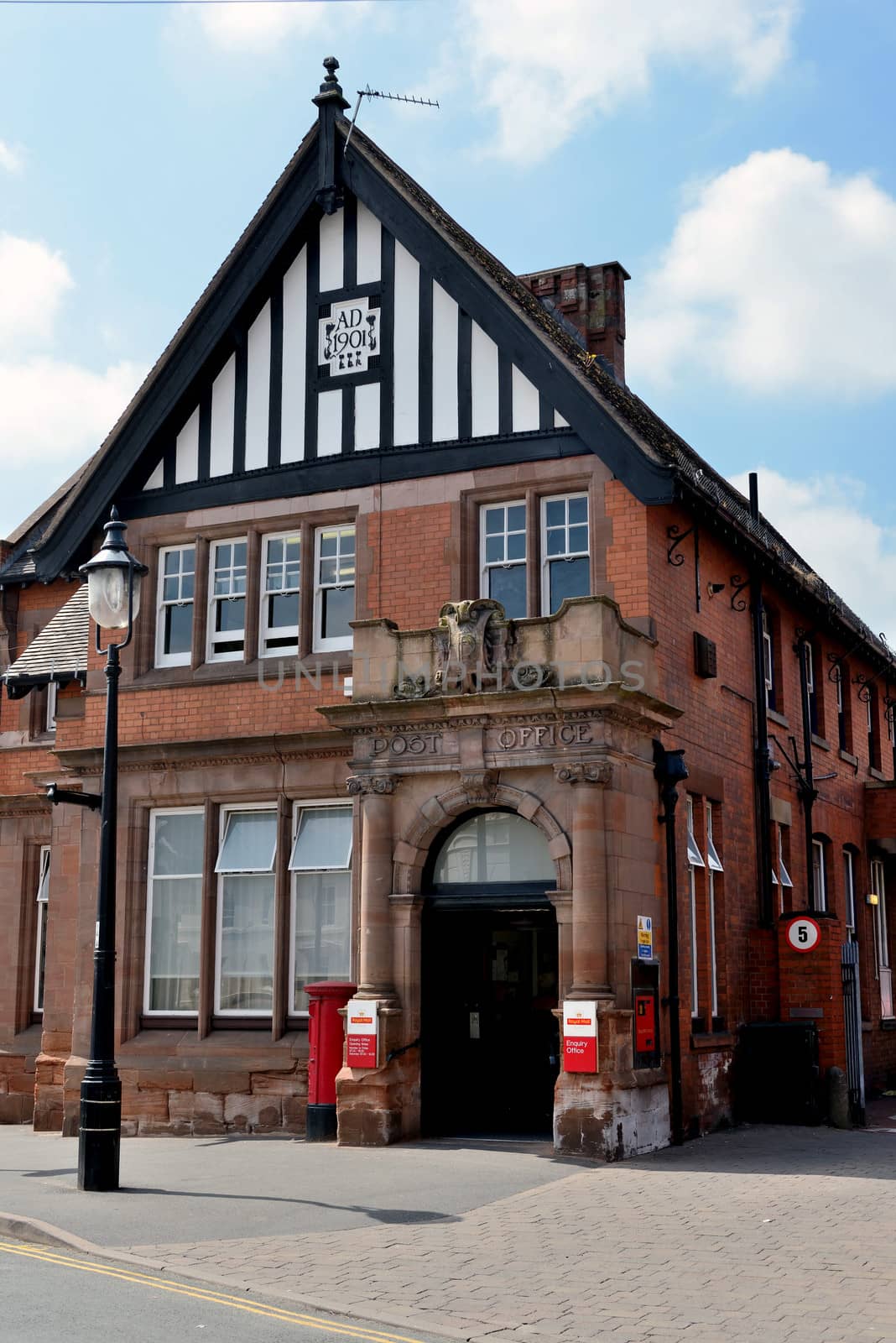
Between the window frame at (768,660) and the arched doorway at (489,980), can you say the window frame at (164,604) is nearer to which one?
the arched doorway at (489,980)

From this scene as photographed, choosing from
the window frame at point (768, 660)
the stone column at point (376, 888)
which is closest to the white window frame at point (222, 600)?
the stone column at point (376, 888)

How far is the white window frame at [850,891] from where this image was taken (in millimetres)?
25156

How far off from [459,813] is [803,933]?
5717mm

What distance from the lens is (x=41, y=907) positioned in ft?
80.2

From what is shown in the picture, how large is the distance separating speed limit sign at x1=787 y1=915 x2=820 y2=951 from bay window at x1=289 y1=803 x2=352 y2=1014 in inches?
226

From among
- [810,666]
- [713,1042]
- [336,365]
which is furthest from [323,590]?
[810,666]

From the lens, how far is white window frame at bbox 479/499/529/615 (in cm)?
1812

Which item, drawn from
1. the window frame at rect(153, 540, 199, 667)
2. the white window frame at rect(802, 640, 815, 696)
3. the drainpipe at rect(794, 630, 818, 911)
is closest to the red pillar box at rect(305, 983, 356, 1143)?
the window frame at rect(153, 540, 199, 667)

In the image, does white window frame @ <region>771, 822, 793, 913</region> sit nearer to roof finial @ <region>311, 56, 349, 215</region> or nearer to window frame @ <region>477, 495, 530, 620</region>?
window frame @ <region>477, 495, 530, 620</region>

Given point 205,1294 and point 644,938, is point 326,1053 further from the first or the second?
point 205,1294

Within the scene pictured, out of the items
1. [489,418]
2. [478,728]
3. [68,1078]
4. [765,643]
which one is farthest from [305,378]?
[68,1078]

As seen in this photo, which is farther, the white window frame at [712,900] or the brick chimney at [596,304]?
the brick chimney at [596,304]

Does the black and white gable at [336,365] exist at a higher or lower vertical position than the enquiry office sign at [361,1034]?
higher

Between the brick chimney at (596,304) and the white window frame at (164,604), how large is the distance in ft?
23.7
